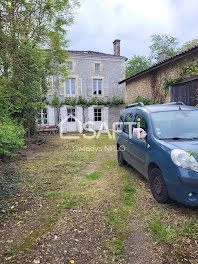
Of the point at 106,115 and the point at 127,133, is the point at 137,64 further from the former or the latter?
the point at 127,133

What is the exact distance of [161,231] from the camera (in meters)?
2.64

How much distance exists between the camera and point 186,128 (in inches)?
141

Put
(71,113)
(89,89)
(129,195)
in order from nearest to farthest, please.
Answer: (129,195) → (71,113) → (89,89)

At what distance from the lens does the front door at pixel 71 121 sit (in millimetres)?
18281

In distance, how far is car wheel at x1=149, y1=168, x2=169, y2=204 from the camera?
3.18m

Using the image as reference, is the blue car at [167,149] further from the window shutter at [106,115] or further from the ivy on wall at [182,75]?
the window shutter at [106,115]

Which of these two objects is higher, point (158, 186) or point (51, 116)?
point (51, 116)

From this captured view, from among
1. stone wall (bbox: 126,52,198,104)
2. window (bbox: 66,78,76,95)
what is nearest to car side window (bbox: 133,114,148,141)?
stone wall (bbox: 126,52,198,104)

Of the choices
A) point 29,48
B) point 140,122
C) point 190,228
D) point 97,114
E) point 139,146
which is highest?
point 29,48

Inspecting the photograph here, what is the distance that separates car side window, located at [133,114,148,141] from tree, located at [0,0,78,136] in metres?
5.15

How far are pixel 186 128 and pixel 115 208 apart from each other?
212 centimetres

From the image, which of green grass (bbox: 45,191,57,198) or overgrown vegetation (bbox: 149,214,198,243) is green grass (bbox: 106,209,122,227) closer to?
overgrown vegetation (bbox: 149,214,198,243)

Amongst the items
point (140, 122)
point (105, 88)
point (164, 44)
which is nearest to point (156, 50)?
point (164, 44)

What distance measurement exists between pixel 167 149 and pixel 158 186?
0.82 metres
